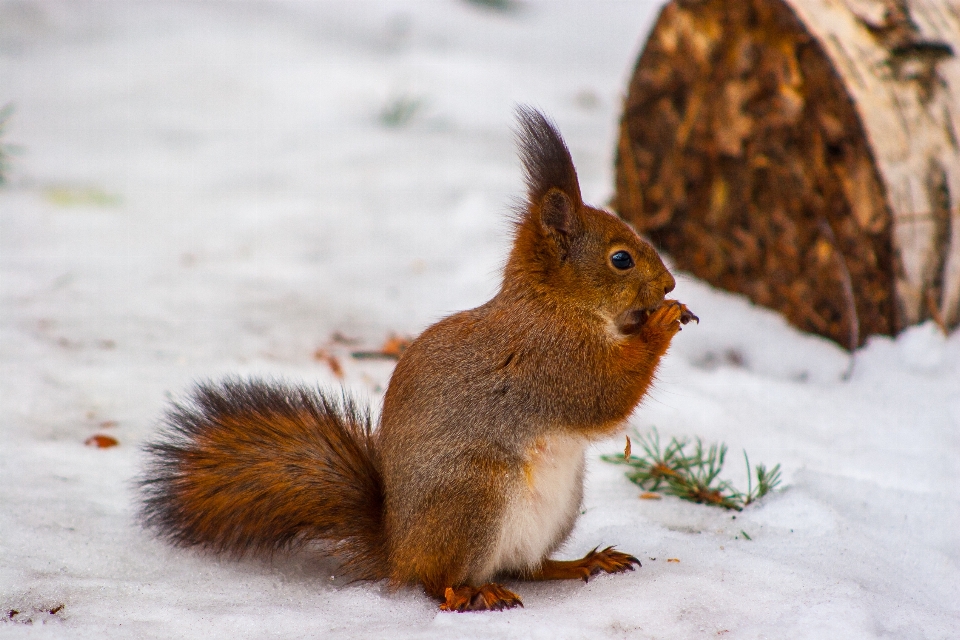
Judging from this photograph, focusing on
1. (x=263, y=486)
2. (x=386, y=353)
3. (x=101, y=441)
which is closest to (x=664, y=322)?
(x=263, y=486)

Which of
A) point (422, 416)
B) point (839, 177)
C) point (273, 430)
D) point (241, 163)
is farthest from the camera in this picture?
point (241, 163)

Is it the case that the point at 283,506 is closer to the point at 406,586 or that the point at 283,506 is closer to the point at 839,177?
the point at 406,586

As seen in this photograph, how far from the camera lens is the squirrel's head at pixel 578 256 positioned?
201 centimetres

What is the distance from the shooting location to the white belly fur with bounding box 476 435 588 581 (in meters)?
1.82

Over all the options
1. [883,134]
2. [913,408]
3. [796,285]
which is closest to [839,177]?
[883,134]

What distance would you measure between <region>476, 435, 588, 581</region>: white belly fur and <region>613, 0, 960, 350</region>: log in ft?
5.21

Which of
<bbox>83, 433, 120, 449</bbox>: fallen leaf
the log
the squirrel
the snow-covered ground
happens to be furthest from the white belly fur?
the log

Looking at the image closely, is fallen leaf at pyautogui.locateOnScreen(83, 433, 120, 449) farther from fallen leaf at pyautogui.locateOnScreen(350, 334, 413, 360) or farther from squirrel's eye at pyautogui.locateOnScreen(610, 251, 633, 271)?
squirrel's eye at pyautogui.locateOnScreen(610, 251, 633, 271)

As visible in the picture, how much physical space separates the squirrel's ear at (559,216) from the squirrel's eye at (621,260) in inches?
3.8

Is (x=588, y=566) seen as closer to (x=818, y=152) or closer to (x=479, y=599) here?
(x=479, y=599)

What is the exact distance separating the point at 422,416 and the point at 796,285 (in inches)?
73.8

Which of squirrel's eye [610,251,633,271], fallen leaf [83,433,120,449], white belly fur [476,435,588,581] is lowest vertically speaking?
fallen leaf [83,433,120,449]

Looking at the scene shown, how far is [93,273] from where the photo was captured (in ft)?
11.9

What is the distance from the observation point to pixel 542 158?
1959mm
